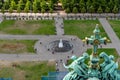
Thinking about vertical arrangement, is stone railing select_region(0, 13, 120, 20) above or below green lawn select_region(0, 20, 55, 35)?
above

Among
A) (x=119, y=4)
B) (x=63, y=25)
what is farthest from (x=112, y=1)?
(x=63, y=25)

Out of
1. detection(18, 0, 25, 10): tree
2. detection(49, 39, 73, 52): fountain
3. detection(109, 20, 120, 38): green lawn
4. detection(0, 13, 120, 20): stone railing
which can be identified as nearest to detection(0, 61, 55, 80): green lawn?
detection(49, 39, 73, 52): fountain

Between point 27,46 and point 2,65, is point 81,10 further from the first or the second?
point 2,65

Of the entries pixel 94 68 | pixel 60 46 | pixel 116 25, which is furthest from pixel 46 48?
pixel 94 68

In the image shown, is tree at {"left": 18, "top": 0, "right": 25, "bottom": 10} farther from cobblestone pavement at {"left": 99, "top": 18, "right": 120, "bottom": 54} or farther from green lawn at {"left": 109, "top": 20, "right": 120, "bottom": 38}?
green lawn at {"left": 109, "top": 20, "right": 120, "bottom": 38}

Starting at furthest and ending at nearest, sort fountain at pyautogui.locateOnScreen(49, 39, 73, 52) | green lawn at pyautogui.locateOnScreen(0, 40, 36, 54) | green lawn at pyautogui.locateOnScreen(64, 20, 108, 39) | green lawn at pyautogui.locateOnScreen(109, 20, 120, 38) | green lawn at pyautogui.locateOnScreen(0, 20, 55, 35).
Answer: green lawn at pyautogui.locateOnScreen(109, 20, 120, 38), green lawn at pyautogui.locateOnScreen(0, 20, 55, 35), green lawn at pyautogui.locateOnScreen(64, 20, 108, 39), fountain at pyautogui.locateOnScreen(49, 39, 73, 52), green lawn at pyautogui.locateOnScreen(0, 40, 36, 54)

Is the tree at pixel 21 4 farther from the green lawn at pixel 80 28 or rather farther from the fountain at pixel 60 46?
the fountain at pixel 60 46

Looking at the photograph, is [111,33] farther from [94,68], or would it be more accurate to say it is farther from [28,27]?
[94,68]
